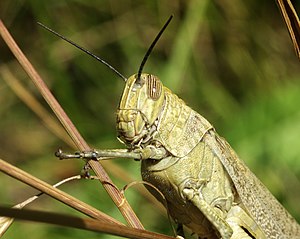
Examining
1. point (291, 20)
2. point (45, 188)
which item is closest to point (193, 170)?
point (291, 20)

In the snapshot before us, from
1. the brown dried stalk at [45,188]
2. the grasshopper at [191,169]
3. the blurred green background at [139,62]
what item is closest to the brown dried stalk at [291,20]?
the grasshopper at [191,169]

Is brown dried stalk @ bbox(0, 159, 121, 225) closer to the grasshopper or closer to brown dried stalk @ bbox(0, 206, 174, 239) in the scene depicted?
brown dried stalk @ bbox(0, 206, 174, 239)

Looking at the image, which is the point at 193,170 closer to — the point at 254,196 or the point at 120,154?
the point at 254,196

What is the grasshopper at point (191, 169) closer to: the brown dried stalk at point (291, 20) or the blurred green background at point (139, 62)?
the brown dried stalk at point (291, 20)

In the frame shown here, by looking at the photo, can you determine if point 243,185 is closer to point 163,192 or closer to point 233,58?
point 163,192

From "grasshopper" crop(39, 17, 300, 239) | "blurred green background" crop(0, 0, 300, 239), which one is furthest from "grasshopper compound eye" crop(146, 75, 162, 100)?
"blurred green background" crop(0, 0, 300, 239)

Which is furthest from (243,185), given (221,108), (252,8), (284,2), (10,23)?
(10,23)
